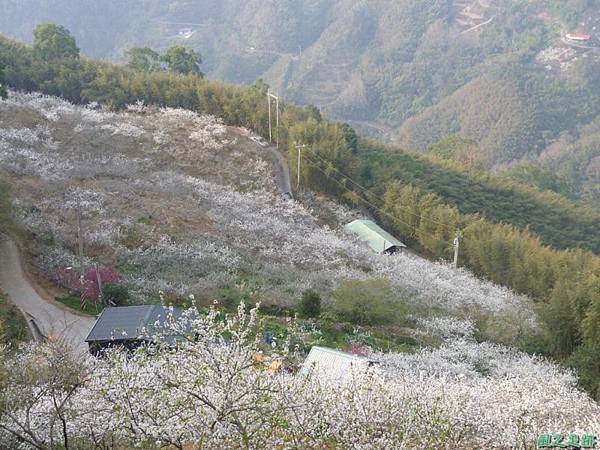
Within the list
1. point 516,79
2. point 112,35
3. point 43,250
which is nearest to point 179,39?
point 112,35

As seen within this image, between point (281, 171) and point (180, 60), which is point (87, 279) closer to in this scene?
point (281, 171)

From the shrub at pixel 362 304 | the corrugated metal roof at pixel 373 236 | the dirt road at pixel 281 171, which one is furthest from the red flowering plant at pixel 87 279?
the dirt road at pixel 281 171

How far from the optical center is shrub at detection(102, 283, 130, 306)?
65.5 feet

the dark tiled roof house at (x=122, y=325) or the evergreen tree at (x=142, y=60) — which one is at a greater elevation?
the evergreen tree at (x=142, y=60)

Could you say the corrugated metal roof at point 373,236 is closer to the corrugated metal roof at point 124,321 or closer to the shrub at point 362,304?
the shrub at point 362,304

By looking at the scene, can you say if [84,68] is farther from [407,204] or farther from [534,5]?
[534,5]

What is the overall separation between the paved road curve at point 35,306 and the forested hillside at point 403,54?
8009 centimetres

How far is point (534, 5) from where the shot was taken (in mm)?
149875

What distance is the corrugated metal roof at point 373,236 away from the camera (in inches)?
1266

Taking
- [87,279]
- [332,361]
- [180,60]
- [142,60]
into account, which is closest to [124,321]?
[87,279]

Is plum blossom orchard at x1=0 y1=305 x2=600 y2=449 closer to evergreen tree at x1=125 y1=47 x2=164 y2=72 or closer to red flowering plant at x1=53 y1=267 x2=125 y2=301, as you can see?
red flowering plant at x1=53 y1=267 x2=125 y2=301

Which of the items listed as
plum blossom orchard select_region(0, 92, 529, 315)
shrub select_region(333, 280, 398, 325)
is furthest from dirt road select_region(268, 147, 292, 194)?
shrub select_region(333, 280, 398, 325)

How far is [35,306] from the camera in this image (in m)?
19.5

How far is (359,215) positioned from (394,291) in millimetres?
13362
